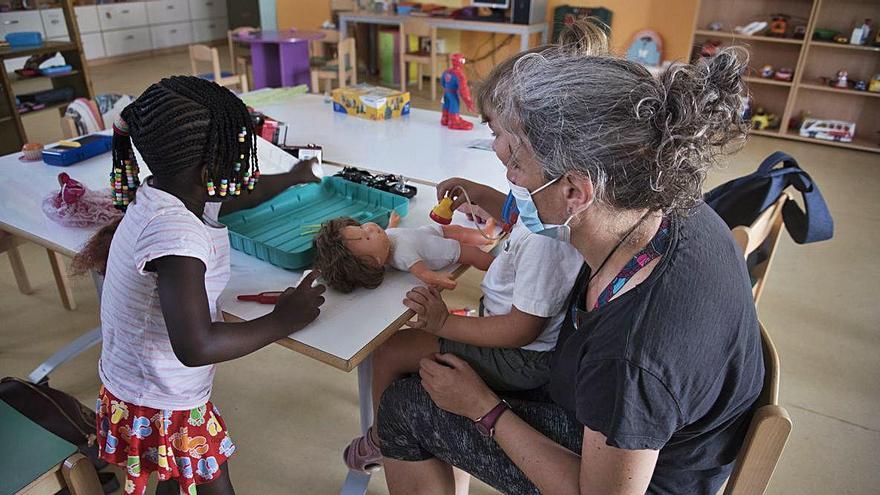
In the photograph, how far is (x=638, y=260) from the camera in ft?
3.19

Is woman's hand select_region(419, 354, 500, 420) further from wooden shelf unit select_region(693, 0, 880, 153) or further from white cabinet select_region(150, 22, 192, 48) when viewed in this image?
white cabinet select_region(150, 22, 192, 48)

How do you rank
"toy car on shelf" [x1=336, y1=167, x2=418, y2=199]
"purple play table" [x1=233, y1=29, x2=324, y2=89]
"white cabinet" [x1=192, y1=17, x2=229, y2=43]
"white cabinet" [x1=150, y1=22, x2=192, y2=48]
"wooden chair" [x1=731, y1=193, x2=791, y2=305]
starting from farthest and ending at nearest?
"white cabinet" [x1=192, y1=17, x2=229, y2=43]
"white cabinet" [x1=150, y1=22, x2=192, y2=48]
"purple play table" [x1=233, y1=29, x2=324, y2=89]
"toy car on shelf" [x1=336, y1=167, x2=418, y2=199]
"wooden chair" [x1=731, y1=193, x2=791, y2=305]

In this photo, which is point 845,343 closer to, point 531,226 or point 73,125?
point 531,226

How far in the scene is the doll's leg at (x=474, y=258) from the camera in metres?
1.47

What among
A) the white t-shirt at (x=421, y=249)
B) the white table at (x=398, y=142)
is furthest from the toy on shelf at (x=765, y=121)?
the white t-shirt at (x=421, y=249)

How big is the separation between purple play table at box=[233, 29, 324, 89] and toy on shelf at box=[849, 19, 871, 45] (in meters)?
4.10

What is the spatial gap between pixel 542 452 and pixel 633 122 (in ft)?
1.94

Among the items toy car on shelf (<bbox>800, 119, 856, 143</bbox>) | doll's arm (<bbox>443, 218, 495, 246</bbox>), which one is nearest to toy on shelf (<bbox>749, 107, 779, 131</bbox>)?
toy car on shelf (<bbox>800, 119, 856, 143</bbox>)

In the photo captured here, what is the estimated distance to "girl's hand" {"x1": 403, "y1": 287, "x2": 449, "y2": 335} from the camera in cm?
127

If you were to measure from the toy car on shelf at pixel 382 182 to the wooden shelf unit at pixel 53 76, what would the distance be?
3409 millimetres

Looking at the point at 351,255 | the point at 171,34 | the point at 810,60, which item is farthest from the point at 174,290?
the point at 171,34

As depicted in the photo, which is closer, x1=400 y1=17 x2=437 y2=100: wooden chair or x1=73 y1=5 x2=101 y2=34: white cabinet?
x1=400 y1=17 x2=437 y2=100: wooden chair

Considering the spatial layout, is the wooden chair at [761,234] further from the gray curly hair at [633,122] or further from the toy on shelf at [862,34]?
the toy on shelf at [862,34]

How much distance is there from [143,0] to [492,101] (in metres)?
7.82
